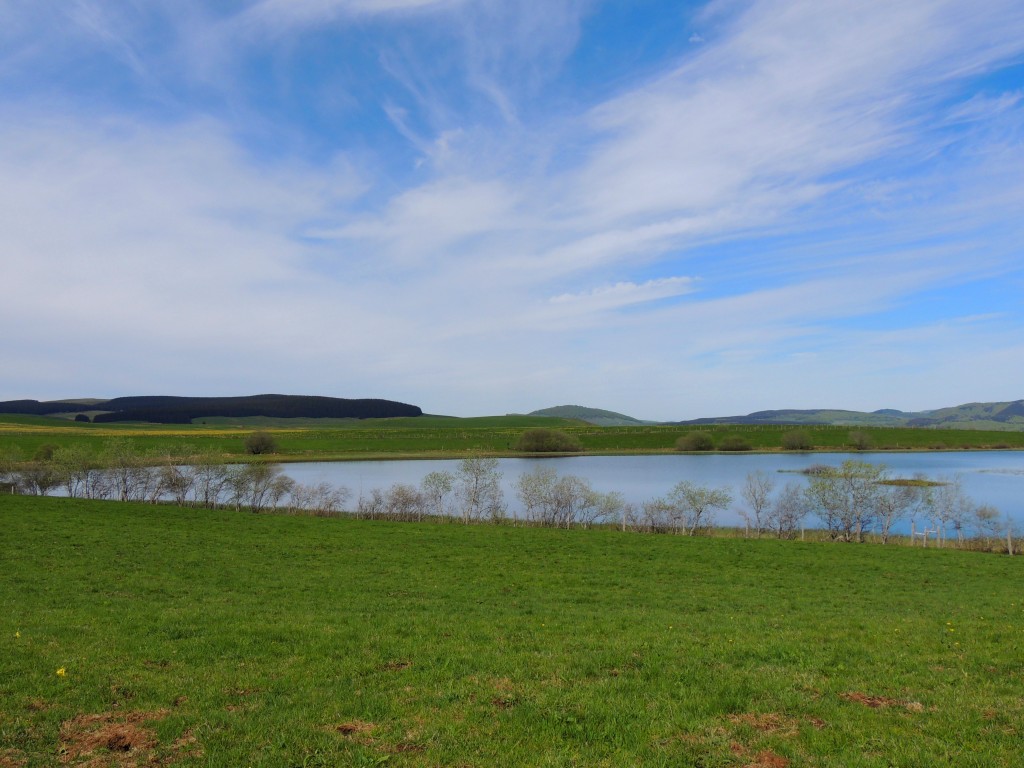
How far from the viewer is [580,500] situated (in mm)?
62562

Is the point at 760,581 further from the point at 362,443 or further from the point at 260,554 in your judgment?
the point at 362,443

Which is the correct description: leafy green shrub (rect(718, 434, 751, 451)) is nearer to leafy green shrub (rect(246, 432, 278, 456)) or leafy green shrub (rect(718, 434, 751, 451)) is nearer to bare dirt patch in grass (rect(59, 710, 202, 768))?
leafy green shrub (rect(246, 432, 278, 456))

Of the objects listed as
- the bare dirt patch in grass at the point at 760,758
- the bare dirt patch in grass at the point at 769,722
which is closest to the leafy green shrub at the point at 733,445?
the bare dirt patch in grass at the point at 769,722

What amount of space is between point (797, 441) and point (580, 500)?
350ft

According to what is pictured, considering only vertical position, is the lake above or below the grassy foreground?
below

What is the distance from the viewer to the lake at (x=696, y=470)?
7697cm

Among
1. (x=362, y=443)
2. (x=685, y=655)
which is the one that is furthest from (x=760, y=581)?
(x=362, y=443)

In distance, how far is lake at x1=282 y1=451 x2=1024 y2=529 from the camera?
76969 millimetres

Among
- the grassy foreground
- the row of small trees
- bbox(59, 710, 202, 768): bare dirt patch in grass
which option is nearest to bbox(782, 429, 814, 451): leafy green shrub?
the row of small trees

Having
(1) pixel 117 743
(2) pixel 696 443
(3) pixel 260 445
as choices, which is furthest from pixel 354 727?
(2) pixel 696 443

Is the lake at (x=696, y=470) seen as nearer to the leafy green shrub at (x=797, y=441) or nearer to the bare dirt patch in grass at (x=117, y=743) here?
the leafy green shrub at (x=797, y=441)

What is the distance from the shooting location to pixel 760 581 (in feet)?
84.1

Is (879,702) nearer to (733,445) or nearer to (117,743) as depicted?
(117,743)

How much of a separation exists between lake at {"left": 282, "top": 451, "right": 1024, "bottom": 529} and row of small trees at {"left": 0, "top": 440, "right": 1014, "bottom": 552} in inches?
235
